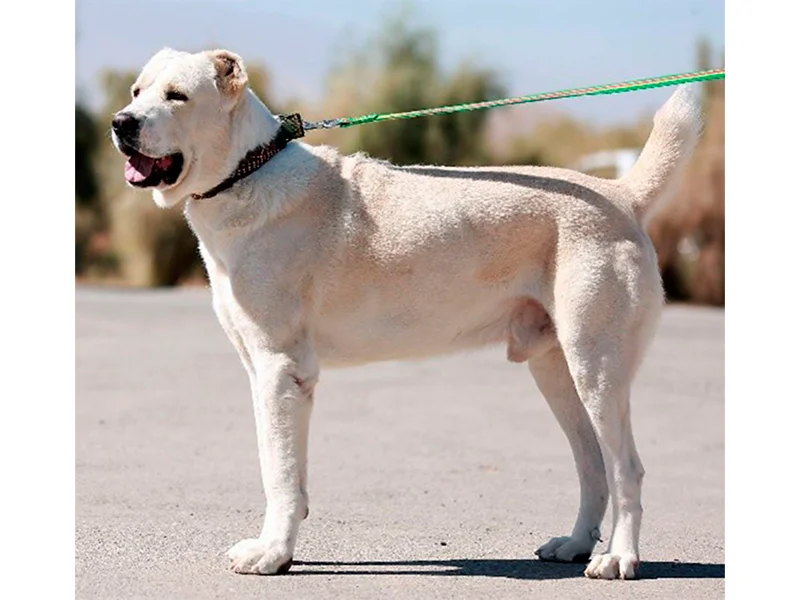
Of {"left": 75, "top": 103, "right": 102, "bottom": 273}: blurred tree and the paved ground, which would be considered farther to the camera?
{"left": 75, "top": 103, "right": 102, "bottom": 273}: blurred tree

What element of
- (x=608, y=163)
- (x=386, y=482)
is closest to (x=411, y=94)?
(x=608, y=163)

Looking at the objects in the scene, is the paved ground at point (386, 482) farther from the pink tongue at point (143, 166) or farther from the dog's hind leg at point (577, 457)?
the pink tongue at point (143, 166)

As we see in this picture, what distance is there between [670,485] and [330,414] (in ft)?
11.7

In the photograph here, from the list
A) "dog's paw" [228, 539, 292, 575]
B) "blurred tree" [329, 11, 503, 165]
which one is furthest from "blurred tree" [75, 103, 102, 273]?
"dog's paw" [228, 539, 292, 575]

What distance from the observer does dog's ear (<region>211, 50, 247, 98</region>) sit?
6271mm

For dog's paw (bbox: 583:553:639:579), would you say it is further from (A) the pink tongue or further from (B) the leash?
(A) the pink tongue

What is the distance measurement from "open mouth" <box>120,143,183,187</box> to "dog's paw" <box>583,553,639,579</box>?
8.38 feet

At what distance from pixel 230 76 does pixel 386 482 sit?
341 cm

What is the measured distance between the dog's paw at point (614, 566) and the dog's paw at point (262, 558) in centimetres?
137

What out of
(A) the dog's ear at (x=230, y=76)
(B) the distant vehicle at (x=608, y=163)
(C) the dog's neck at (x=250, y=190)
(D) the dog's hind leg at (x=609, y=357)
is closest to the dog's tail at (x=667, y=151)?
(D) the dog's hind leg at (x=609, y=357)

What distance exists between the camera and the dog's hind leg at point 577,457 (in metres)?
6.75
